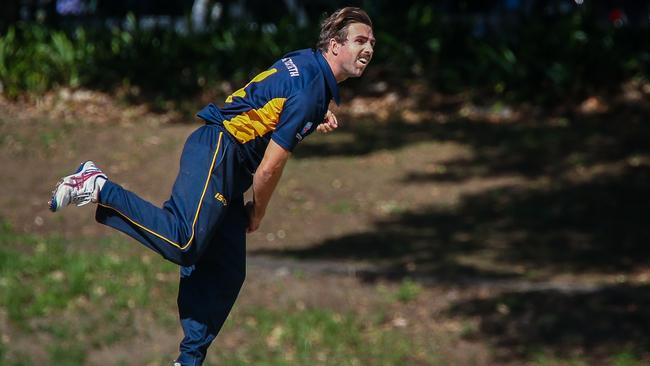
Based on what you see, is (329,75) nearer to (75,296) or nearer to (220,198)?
(220,198)

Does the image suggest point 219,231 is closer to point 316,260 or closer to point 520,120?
point 316,260

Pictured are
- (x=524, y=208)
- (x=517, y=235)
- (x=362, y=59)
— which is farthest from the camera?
(x=524, y=208)

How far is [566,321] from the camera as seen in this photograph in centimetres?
977

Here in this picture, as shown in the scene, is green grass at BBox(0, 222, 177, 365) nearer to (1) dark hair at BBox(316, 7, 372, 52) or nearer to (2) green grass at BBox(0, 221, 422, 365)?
(2) green grass at BBox(0, 221, 422, 365)

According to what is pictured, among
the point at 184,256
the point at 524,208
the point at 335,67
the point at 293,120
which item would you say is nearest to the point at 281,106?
the point at 293,120

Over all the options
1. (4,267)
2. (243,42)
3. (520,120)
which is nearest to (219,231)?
(4,267)

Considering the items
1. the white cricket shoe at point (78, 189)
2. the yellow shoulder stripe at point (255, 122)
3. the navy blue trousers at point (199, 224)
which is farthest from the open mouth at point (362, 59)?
the white cricket shoe at point (78, 189)

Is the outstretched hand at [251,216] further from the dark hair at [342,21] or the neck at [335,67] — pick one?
the dark hair at [342,21]

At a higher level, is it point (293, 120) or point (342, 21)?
point (342, 21)

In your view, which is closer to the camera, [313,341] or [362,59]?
[362,59]

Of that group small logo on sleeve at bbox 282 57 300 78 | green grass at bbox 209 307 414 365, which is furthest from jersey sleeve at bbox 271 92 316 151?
green grass at bbox 209 307 414 365

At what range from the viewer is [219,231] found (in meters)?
5.41

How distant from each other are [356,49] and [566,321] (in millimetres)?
5402

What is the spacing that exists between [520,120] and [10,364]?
374 inches
